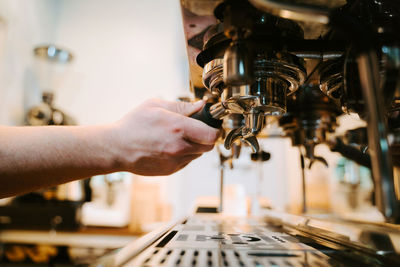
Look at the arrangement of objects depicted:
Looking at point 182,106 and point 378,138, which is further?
point 182,106

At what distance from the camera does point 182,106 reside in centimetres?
53

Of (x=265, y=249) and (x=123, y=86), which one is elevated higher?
(x=123, y=86)

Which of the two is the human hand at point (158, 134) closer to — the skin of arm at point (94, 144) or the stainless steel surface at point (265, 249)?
the skin of arm at point (94, 144)

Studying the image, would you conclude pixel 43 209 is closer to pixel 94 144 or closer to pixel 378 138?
pixel 94 144

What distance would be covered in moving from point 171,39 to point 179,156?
234 centimetres

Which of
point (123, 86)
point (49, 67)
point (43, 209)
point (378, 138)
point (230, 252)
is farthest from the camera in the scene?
point (123, 86)

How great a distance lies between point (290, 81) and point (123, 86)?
2.31 m

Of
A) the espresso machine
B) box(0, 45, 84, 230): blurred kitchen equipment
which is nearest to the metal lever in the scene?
the espresso machine

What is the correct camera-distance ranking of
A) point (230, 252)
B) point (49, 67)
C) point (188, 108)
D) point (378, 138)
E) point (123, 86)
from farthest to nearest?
1. point (123, 86)
2. point (49, 67)
3. point (188, 108)
4. point (230, 252)
5. point (378, 138)

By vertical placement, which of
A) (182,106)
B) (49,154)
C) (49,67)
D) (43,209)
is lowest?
(43,209)

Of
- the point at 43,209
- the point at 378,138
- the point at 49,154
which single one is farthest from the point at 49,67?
the point at 378,138

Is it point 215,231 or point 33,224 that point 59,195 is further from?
point 215,231

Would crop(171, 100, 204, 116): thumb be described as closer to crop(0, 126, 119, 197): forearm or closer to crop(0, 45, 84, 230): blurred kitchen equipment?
crop(0, 126, 119, 197): forearm

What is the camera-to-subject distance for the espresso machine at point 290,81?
0.28 m
